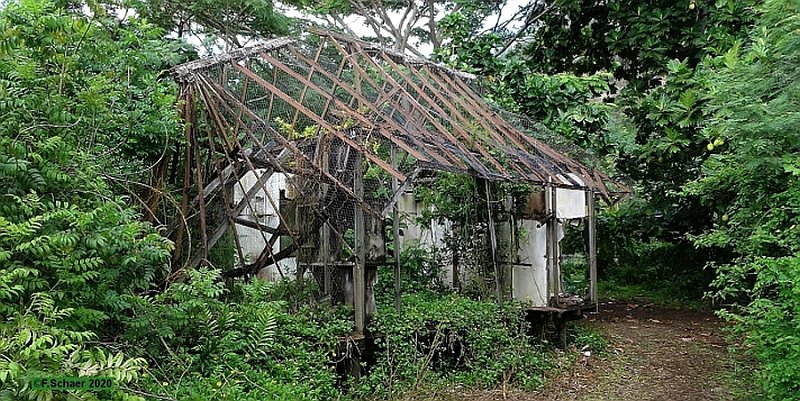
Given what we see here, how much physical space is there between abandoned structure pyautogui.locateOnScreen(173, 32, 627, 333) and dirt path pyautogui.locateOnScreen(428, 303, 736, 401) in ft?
3.18

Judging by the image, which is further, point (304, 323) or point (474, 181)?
point (474, 181)

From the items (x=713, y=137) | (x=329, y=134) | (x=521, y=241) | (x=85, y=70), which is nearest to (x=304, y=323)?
(x=329, y=134)

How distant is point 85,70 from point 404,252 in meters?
4.56

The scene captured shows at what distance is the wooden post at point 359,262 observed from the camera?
6090 millimetres

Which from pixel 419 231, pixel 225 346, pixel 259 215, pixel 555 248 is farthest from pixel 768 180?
pixel 259 215

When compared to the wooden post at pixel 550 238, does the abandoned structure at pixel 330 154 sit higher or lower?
higher

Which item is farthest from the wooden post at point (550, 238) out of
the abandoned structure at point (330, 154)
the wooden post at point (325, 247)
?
the wooden post at point (325, 247)

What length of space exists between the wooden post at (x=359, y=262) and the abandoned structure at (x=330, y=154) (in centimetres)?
1

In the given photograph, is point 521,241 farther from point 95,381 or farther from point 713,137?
point 95,381

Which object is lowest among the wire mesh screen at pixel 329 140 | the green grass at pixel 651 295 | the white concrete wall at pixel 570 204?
the green grass at pixel 651 295

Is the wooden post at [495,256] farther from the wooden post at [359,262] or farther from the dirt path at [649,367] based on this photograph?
the wooden post at [359,262]

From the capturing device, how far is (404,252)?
837 cm

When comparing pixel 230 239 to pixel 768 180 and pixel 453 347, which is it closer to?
pixel 453 347

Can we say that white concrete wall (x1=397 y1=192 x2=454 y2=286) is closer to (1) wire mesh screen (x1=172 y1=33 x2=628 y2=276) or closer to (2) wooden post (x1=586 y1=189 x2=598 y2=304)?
(1) wire mesh screen (x1=172 y1=33 x2=628 y2=276)
